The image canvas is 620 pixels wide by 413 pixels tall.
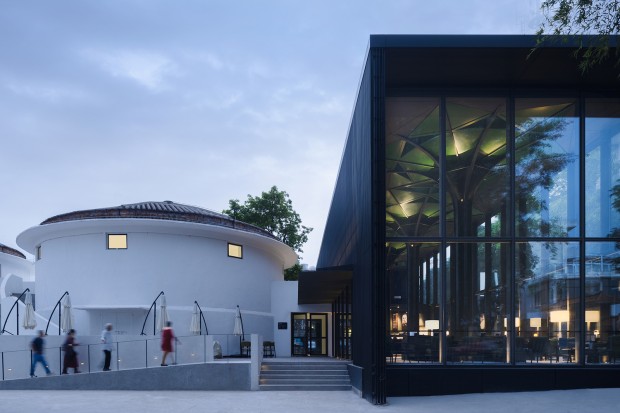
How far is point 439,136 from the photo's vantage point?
15.3 metres

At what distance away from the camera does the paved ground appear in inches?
491

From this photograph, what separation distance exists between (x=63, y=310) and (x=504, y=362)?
1615 cm

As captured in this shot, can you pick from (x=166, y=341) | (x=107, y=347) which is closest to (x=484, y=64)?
(x=166, y=341)

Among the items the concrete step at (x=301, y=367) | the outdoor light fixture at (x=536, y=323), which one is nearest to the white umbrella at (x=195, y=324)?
the concrete step at (x=301, y=367)

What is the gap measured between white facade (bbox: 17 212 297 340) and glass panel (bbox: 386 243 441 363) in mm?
12405

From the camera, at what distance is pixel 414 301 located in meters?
14.9

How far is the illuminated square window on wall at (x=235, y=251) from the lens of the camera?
1082 inches

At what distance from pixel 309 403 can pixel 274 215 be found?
36865 mm

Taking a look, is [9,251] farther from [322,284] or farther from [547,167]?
[547,167]

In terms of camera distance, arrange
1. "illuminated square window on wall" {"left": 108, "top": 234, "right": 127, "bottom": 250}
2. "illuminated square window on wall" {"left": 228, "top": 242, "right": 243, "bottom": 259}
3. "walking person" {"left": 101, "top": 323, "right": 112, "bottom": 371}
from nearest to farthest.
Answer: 1. "walking person" {"left": 101, "top": 323, "right": 112, "bottom": 371}
2. "illuminated square window on wall" {"left": 108, "top": 234, "right": 127, "bottom": 250}
3. "illuminated square window on wall" {"left": 228, "top": 242, "right": 243, "bottom": 259}

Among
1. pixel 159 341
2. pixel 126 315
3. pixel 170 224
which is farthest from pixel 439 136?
pixel 126 315

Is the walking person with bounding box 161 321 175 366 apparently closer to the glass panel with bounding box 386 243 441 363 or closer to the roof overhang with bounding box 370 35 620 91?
the glass panel with bounding box 386 243 441 363

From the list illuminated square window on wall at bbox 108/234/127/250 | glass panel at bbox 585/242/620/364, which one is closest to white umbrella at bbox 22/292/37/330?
illuminated square window on wall at bbox 108/234/127/250

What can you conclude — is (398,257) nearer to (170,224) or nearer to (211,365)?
(211,365)
